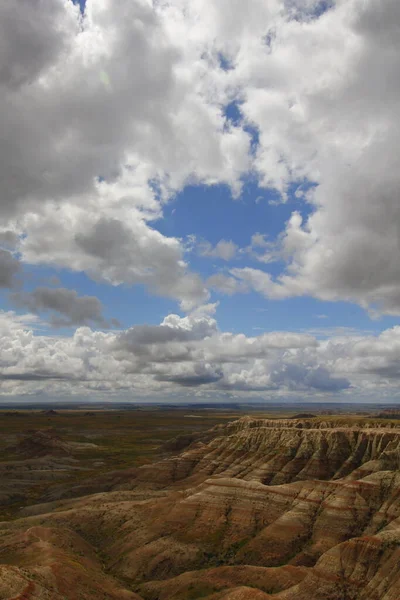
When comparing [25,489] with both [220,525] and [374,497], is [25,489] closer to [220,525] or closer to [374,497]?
[220,525]

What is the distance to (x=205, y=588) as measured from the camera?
1858 inches

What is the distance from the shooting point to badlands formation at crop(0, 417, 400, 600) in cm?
Result: 4394

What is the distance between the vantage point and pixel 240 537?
5850 centimetres

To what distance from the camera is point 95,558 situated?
59438 millimetres

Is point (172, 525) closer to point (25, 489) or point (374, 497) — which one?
point (374, 497)

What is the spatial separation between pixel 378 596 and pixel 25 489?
90.7 meters

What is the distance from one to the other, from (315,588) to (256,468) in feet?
154

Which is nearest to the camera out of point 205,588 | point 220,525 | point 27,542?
point 205,588

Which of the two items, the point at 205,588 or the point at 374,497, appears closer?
the point at 205,588

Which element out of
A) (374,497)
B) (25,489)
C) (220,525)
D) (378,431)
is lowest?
(25,489)

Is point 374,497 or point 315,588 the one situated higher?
point 374,497

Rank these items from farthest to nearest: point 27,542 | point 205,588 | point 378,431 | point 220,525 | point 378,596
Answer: point 378,431 → point 220,525 → point 27,542 → point 205,588 → point 378,596

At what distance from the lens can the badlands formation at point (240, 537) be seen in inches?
1730

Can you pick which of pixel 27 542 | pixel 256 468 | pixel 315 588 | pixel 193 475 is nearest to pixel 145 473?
pixel 193 475
